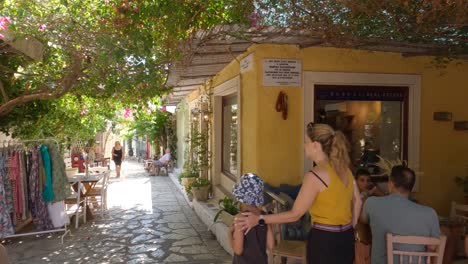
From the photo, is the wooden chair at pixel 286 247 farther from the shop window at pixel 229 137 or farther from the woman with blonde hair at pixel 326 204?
the shop window at pixel 229 137

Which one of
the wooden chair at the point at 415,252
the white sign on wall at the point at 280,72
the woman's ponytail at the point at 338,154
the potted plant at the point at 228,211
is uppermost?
the white sign on wall at the point at 280,72

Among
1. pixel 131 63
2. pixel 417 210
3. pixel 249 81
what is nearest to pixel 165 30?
pixel 131 63

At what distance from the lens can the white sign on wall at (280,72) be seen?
201 inches

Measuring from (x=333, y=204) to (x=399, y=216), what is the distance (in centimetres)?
66

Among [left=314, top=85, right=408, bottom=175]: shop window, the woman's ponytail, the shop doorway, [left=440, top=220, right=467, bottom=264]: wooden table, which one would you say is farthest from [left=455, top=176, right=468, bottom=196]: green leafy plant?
the woman's ponytail

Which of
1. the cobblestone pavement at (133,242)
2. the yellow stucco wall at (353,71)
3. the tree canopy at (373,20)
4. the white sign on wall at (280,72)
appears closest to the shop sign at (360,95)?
the yellow stucco wall at (353,71)

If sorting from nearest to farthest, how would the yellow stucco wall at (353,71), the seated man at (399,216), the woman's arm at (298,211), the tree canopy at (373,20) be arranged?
the woman's arm at (298,211) < the seated man at (399,216) < the tree canopy at (373,20) < the yellow stucco wall at (353,71)

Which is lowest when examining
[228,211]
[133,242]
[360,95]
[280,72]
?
[133,242]

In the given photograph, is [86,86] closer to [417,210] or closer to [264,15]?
[264,15]

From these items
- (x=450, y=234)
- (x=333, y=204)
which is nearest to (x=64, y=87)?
(x=333, y=204)

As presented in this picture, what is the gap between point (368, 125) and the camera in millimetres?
5988

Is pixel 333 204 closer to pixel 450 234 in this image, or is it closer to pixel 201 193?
pixel 450 234

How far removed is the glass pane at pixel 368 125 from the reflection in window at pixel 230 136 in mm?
1885

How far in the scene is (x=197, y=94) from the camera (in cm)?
1078
